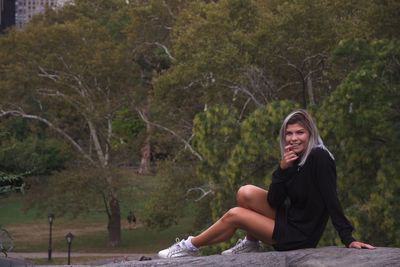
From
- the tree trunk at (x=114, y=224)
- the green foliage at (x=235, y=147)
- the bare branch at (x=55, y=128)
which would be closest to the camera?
the green foliage at (x=235, y=147)

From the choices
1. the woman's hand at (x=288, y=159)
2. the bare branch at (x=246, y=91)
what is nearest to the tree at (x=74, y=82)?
the bare branch at (x=246, y=91)

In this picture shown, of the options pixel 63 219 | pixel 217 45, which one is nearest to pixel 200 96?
pixel 217 45

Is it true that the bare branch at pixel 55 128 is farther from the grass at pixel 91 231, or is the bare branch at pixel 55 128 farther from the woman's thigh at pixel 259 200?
the woman's thigh at pixel 259 200

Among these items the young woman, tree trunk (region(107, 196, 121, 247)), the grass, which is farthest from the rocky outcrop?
tree trunk (region(107, 196, 121, 247))

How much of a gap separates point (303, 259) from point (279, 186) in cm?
50

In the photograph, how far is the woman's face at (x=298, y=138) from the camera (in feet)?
21.0

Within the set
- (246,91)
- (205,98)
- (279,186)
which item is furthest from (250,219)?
(205,98)

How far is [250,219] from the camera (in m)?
6.50

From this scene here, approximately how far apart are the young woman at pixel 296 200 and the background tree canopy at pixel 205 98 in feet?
7.92

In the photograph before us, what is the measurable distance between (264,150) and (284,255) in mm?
14186

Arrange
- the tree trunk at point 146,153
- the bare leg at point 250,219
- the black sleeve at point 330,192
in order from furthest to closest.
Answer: the tree trunk at point 146,153 < the bare leg at point 250,219 < the black sleeve at point 330,192

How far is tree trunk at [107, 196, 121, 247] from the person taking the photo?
38406 mm

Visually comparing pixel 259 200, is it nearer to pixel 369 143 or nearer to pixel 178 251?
pixel 178 251

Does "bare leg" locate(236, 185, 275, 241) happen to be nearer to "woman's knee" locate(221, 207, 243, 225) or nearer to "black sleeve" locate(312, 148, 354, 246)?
"woman's knee" locate(221, 207, 243, 225)
